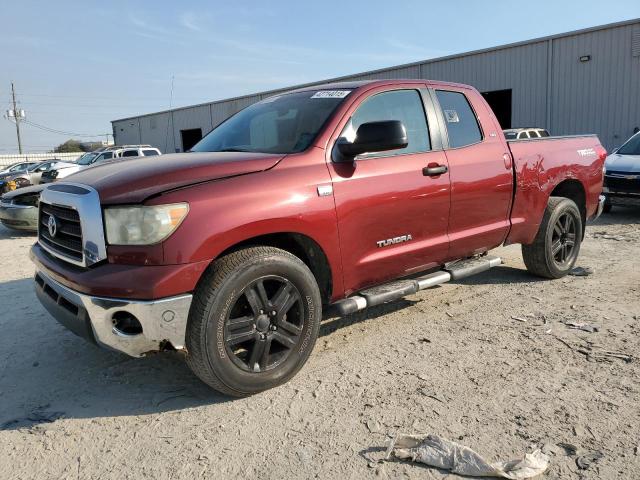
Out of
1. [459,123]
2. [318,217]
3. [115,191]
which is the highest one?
[459,123]

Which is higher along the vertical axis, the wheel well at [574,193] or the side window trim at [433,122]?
the side window trim at [433,122]

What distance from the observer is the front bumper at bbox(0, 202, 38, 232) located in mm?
8914

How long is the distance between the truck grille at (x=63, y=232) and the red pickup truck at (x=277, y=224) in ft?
0.06

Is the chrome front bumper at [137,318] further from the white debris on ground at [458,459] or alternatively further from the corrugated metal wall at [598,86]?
the corrugated metal wall at [598,86]

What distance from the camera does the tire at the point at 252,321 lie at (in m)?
2.72

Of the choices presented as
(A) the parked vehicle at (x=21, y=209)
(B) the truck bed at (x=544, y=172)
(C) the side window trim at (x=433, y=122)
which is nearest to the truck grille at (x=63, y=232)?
(C) the side window trim at (x=433, y=122)

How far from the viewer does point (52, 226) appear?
10.2ft

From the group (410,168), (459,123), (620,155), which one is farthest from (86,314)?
(620,155)

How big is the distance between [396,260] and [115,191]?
6.25 feet

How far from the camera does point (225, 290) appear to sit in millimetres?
2725

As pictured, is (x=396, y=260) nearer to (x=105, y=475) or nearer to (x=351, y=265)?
(x=351, y=265)

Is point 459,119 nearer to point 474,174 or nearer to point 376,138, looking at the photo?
→ point 474,174

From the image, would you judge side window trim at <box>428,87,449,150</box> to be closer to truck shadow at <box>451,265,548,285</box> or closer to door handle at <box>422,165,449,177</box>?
door handle at <box>422,165,449,177</box>

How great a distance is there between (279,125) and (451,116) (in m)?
1.48
